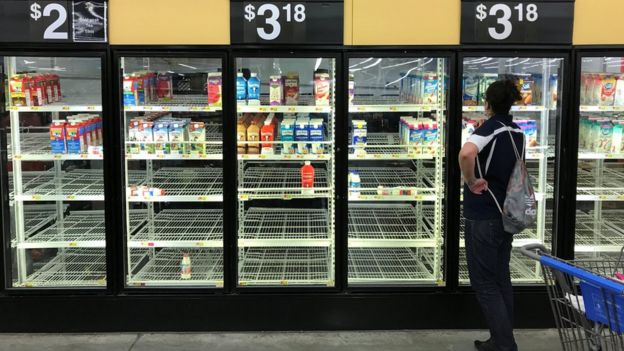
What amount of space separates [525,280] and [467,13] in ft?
6.90

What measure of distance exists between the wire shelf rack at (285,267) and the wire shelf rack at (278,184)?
0.63 metres

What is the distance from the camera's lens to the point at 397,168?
5605 millimetres

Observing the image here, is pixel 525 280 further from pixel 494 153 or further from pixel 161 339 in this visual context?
pixel 161 339

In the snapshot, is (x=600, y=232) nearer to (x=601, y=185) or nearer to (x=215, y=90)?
(x=601, y=185)

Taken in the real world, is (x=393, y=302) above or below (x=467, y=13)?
below

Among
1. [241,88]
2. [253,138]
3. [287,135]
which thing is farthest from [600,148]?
[241,88]

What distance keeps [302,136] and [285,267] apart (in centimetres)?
112

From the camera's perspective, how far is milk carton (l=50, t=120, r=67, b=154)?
4.91 metres

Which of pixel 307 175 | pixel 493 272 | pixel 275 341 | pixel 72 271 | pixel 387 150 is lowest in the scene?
pixel 275 341

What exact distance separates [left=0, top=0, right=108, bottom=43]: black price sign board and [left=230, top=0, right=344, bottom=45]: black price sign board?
3.24ft

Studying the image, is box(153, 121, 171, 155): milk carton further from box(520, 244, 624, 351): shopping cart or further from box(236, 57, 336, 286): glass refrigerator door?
box(520, 244, 624, 351): shopping cart

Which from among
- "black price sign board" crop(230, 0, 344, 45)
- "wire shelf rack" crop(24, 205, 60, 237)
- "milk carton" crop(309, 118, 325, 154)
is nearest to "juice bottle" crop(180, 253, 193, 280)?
"wire shelf rack" crop(24, 205, 60, 237)

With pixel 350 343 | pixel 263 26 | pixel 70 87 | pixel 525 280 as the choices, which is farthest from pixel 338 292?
pixel 70 87

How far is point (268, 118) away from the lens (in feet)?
17.3
